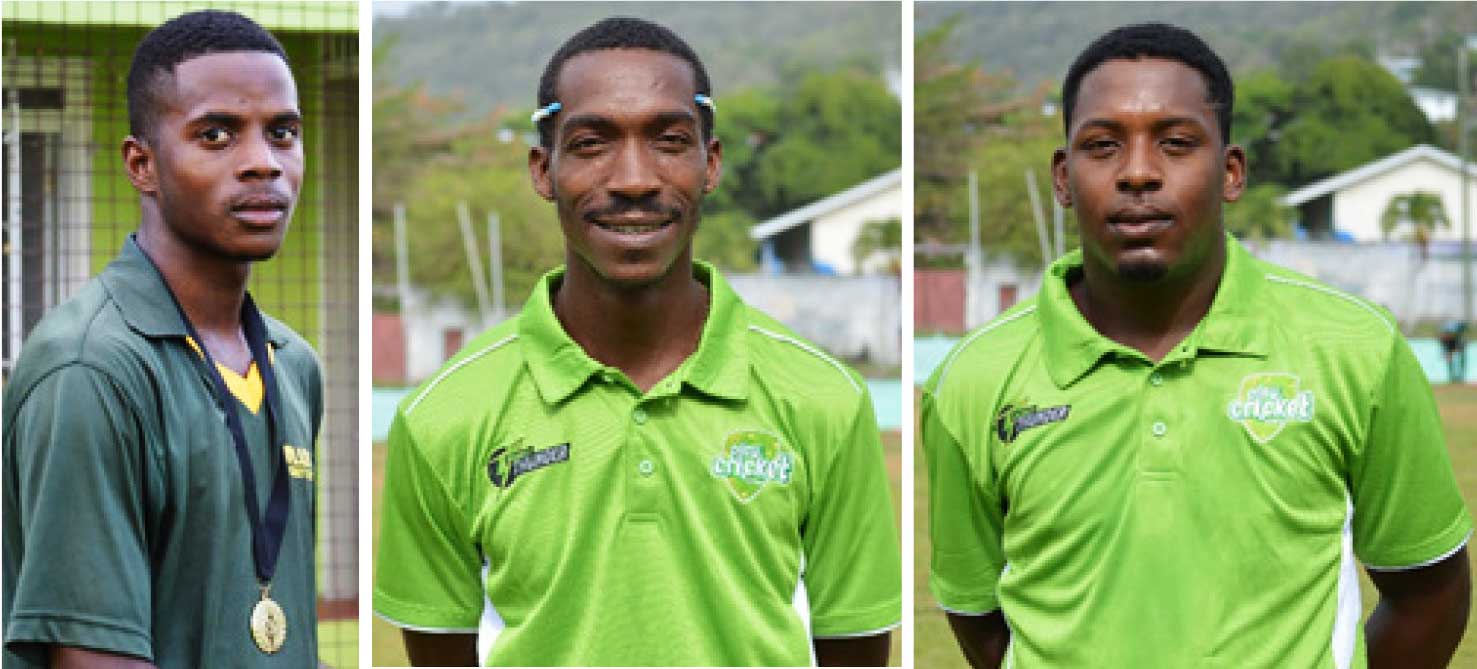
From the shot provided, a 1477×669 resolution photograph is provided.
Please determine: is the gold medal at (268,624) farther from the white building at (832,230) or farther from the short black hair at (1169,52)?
the white building at (832,230)

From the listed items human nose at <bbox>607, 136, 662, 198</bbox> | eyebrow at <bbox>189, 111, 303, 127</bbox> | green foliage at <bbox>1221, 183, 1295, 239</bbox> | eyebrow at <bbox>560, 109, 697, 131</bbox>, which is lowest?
human nose at <bbox>607, 136, 662, 198</bbox>

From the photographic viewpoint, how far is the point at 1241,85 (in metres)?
31.6

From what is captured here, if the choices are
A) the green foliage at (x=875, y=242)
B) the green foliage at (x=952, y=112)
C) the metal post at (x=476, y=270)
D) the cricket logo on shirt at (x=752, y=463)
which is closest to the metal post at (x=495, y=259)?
the metal post at (x=476, y=270)

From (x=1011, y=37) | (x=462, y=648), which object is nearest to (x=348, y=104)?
(x=462, y=648)

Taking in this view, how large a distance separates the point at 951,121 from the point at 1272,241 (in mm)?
6905

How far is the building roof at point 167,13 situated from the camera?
7.01m

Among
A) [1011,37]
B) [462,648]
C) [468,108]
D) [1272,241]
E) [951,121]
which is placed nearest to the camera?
[462,648]

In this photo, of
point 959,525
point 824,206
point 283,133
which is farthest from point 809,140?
point 283,133

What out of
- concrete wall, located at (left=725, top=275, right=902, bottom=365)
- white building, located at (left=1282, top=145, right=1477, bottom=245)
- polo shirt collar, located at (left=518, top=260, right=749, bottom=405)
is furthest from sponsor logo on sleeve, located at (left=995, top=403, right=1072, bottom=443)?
white building, located at (left=1282, top=145, right=1477, bottom=245)

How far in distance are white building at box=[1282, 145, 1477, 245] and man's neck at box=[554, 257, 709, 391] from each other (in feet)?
98.2

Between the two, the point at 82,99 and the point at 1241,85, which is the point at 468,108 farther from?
the point at 82,99

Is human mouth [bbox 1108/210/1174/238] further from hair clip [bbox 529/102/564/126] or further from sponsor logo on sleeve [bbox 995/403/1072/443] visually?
hair clip [bbox 529/102/564/126]

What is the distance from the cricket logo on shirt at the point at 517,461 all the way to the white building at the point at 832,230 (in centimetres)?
2717

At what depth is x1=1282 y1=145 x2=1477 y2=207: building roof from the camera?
1325 inches
